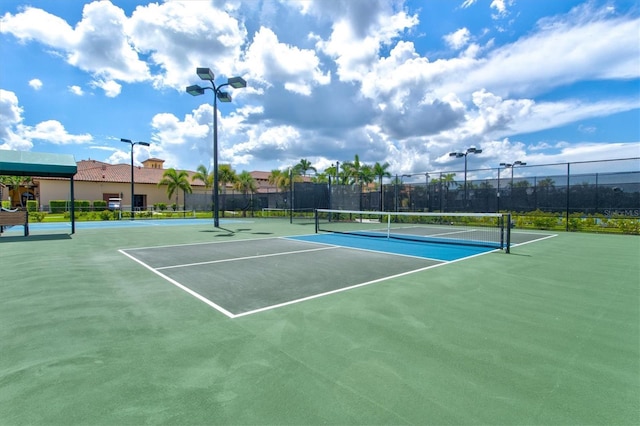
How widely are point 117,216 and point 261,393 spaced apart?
96.7 feet

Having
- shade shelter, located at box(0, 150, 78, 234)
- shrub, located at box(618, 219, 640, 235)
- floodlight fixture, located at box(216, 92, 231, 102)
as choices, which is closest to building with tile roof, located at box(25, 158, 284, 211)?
shade shelter, located at box(0, 150, 78, 234)

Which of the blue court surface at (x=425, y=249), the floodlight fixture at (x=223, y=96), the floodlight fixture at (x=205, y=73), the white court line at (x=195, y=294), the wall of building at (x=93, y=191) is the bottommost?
the white court line at (x=195, y=294)

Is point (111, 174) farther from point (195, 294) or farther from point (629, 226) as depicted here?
point (629, 226)

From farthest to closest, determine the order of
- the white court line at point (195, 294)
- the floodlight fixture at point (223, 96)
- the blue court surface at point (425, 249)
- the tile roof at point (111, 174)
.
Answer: the tile roof at point (111, 174)
the floodlight fixture at point (223, 96)
the blue court surface at point (425, 249)
the white court line at point (195, 294)

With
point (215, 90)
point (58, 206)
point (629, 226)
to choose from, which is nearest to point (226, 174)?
point (58, 206)

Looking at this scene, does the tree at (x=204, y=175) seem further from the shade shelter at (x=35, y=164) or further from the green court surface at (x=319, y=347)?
the green court surface at (x=319, y=347)

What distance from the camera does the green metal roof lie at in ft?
42.3

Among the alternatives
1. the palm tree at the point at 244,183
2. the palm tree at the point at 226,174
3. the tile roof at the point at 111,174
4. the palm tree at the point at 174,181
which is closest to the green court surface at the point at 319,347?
the palm tree at the point at 174,181

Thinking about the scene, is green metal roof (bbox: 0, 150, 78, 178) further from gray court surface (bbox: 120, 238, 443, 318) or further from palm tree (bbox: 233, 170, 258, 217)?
palm tree (bbox: 233, 170, 258, 217)

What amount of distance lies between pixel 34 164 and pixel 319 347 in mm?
15538

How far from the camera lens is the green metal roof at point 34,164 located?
42.3ft

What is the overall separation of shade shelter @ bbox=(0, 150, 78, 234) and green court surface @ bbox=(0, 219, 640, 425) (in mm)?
8970

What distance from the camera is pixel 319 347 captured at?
3254 millimetres

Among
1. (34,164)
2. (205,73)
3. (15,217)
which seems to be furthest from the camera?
(205,73)
